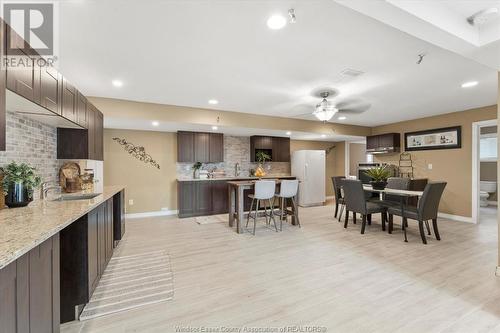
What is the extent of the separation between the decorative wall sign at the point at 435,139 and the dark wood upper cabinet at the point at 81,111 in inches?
272

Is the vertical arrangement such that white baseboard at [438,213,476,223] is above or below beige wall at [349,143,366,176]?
below

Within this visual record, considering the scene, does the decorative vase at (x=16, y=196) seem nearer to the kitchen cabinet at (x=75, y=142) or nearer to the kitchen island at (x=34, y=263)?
the kitchen island at (x=34, y=263)

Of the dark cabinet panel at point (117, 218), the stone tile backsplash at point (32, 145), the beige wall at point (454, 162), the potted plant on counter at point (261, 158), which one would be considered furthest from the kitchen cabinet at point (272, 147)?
the stone tile backsplash at point (32, 145)

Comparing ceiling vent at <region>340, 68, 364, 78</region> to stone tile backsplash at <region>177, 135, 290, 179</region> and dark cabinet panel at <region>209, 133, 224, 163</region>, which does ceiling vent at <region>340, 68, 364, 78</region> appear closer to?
dark cabinet panel at <region>209, 133, 224, 163</region>

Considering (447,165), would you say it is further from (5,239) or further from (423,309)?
(5,239)

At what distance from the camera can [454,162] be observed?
16.7 feet

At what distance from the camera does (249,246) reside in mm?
3469

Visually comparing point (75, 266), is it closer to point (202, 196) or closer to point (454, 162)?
point (202, 196)

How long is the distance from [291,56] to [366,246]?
288 cm

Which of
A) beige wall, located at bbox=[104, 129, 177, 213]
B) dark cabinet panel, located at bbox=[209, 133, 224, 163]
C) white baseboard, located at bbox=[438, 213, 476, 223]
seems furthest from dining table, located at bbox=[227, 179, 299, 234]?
white baseboard, located at bbox=[438, 213, 476, 223]

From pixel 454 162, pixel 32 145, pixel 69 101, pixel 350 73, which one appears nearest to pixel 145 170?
pixel 32 145

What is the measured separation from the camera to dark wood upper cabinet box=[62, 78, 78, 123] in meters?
2.24

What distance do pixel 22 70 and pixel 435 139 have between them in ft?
23.2

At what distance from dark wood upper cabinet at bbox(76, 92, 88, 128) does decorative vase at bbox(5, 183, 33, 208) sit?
3.35ft
